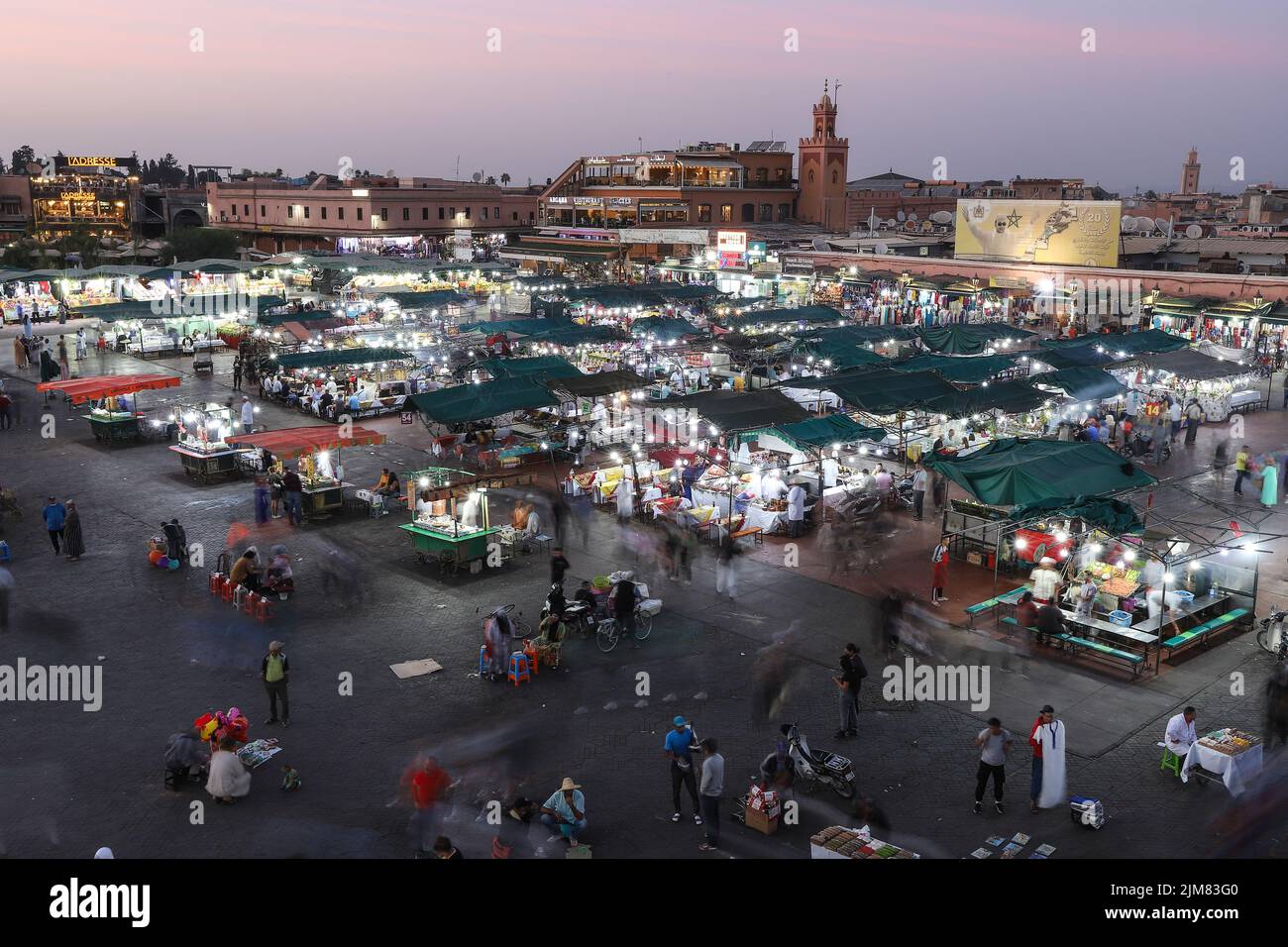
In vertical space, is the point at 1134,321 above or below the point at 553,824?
above

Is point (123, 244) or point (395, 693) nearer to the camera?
point (395, 693)

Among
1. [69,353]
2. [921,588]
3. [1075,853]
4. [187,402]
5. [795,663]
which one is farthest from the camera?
[69,353]

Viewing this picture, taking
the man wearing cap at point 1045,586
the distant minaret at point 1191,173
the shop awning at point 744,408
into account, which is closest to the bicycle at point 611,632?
the man wearing cap at point 1045,586

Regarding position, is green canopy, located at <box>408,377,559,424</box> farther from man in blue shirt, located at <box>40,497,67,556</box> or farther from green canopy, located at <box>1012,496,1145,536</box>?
green canopy, located at <box>1012,496,1145,536</box>

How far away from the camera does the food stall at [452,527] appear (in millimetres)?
16859

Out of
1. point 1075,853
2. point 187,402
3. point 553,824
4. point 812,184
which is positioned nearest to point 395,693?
point 553,824

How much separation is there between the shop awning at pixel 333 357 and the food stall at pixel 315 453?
8.45 meters

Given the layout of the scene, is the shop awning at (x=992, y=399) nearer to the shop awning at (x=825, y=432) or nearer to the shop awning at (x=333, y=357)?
the shop awning at (x=825, y=432)

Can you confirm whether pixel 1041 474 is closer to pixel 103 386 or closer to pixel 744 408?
pixel 744 408

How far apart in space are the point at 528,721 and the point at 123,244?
7503cm

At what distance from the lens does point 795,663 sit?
Result: 1340 centimetres

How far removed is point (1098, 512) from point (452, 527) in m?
9.59

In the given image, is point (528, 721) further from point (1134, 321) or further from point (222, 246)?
point (222, 246)

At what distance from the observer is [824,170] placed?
8525 cm
